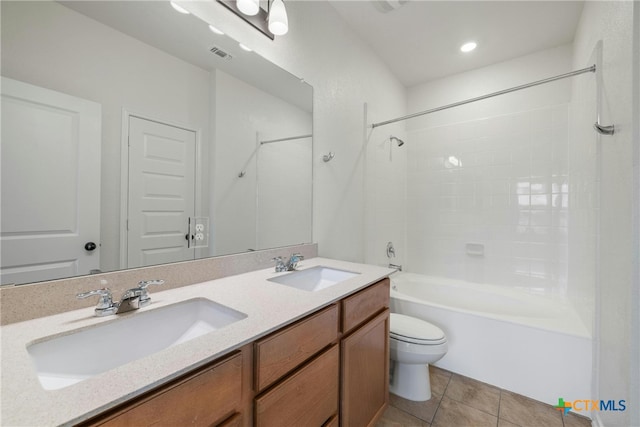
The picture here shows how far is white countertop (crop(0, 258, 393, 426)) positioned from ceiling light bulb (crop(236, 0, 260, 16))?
4.36ft

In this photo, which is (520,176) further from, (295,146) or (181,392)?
(181,392)

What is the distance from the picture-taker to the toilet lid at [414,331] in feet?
5.29

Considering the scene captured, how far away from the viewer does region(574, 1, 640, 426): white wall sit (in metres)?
1.05

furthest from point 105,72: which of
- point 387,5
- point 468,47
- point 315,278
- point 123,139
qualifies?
point 468,47

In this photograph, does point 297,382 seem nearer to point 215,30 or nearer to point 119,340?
point 119,340

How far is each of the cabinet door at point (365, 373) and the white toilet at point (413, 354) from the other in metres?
0.24

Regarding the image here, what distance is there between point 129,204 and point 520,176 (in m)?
3.04

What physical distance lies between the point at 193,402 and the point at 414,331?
148 cm

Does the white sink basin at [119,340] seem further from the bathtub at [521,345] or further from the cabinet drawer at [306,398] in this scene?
the bathtub at [521,345]

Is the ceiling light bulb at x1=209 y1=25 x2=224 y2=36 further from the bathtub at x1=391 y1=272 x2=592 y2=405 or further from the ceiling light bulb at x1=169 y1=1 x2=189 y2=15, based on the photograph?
the bathtub at x1=391 y1=272 x2=592 y2=405

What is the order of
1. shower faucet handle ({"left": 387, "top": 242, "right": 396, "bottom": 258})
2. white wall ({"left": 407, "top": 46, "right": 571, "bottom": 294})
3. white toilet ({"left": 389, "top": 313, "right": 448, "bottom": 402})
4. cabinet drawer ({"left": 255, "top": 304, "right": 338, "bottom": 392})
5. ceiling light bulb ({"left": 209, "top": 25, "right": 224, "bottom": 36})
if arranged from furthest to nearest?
shower faucet handle ({"left": 387, "top": 242, "right": 396, "bottom": 258}) < white wall ({"left": 407, "top": 46, "right": 571, "bottom": 294}) < white toilet ({"left": 389, "top": 313, "right": 448, "bottom": 402}) < ceiling light bulb ({"left": 209, "top": 25, "right": 224, "bottom": 36}) < cabinet drawer ({"left": 255, "top": 304, "right": 338, "bottom": 392})

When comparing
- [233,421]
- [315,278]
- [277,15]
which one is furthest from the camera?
[315,278]

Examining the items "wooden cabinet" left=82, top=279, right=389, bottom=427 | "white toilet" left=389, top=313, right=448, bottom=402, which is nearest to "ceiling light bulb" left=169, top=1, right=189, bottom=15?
"wooden cabinet" left=82, top=279, right=389, bottom=427

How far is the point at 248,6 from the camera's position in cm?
127
